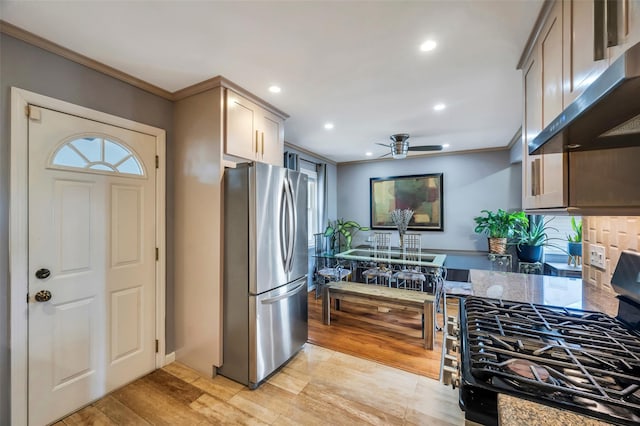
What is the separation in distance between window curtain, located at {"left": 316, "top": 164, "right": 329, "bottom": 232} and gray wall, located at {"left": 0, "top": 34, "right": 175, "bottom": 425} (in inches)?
125

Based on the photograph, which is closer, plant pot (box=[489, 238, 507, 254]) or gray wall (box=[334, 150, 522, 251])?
plant pot (box=[489, 238, 507, 254])

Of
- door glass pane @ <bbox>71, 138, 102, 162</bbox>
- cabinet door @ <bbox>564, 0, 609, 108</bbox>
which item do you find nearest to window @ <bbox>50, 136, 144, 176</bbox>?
door glass pane @ <bbox>71, 138, 102, 162</bbox>

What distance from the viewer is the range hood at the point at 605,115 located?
1.75 feet

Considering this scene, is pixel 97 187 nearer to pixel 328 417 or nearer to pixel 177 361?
pixel 177 361

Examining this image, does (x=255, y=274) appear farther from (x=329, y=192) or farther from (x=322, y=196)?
(x=329, y=192)

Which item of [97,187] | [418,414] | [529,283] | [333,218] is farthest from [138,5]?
[333,218]

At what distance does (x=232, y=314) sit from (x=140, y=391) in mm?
924

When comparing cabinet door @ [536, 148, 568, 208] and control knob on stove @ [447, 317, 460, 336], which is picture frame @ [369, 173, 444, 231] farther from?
control knob on stove @ [447, 317, 460, 336]

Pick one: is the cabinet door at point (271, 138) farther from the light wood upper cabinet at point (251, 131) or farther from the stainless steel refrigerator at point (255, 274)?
the stainless steel refrigerator at point (255, 274)

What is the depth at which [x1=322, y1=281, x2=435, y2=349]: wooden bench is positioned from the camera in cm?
283

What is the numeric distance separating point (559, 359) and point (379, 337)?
2.46m

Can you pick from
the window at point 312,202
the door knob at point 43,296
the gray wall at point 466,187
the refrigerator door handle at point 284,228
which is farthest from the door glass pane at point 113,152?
the gray wall at point 466,187

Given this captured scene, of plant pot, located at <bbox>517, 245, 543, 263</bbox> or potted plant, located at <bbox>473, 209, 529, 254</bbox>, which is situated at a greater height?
potted plant, located at <bbox>473, 209, 529, 254</bbox>

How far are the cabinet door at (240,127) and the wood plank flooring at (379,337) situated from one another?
226 centimetres
